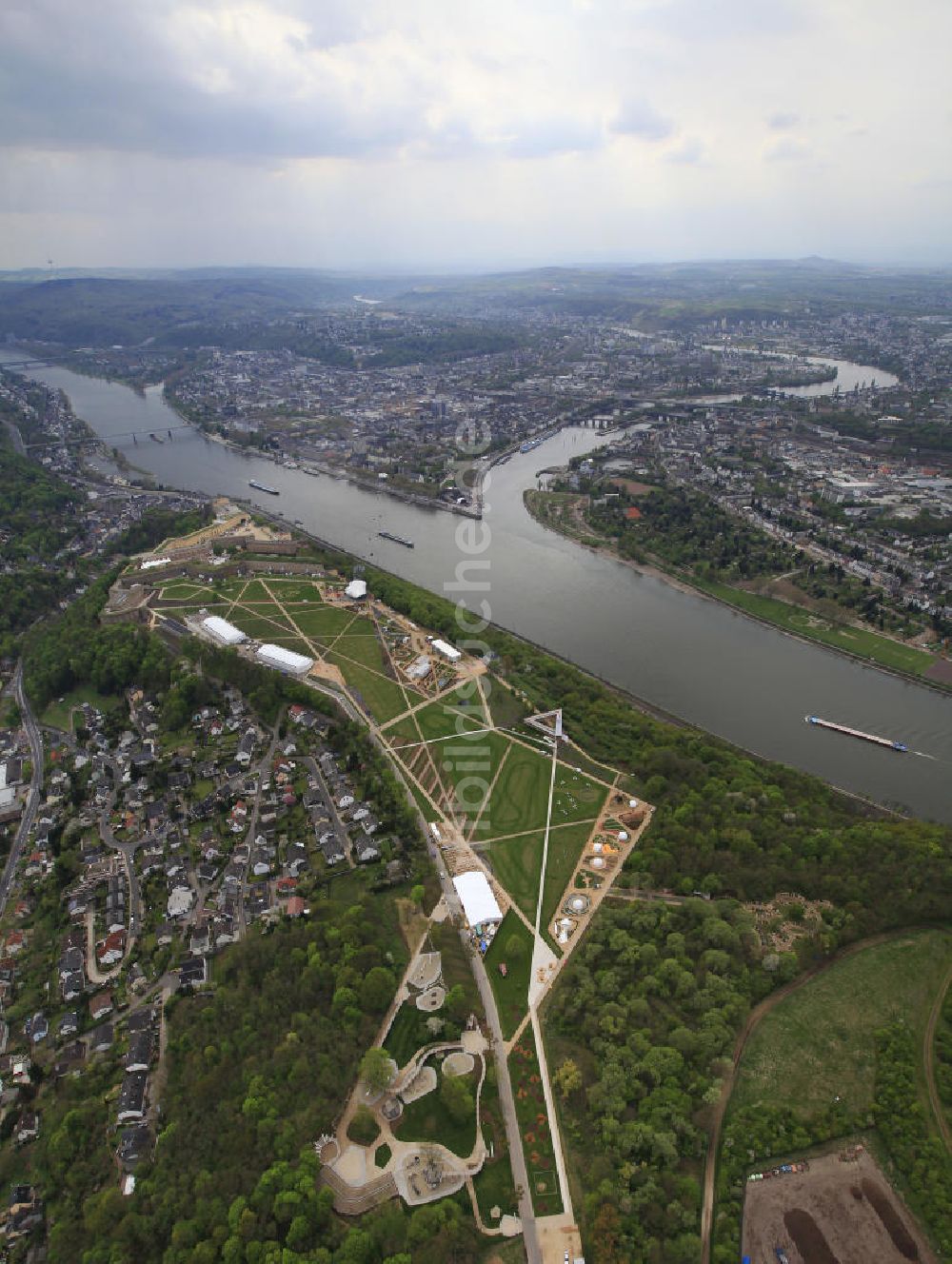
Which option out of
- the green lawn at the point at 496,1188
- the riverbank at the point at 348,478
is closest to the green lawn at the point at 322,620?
the riverbank at the point at 348,478

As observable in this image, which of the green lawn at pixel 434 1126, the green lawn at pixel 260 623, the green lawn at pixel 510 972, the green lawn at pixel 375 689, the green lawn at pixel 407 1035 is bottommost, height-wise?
the green lawn at pixel 434 1126

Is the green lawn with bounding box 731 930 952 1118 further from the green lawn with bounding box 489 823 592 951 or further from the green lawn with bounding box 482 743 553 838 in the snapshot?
the green lawn with bounding box 482 743 553 838

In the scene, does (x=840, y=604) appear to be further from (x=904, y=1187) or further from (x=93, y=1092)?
(x=93, y=1092)

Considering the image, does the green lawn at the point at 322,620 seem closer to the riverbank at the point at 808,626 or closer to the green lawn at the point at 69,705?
the green lawn at the point at 69,705

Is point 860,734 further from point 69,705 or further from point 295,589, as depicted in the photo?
point 69,705

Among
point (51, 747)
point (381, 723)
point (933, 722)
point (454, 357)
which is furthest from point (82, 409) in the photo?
point (933, 722)
